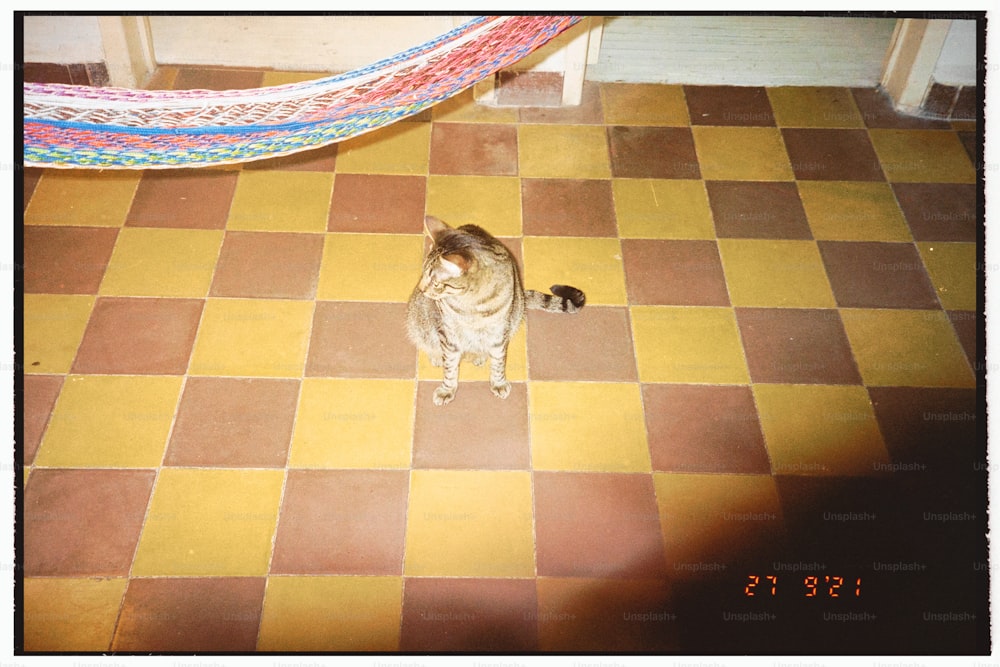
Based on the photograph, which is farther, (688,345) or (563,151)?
(563,151)

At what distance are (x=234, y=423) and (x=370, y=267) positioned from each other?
84cm

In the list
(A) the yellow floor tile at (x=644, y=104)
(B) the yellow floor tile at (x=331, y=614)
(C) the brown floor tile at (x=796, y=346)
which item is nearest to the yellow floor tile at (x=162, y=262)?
(B) the yellow floor tile at (x=331, y=614)

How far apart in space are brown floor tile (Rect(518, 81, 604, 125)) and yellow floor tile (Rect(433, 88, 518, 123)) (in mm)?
75

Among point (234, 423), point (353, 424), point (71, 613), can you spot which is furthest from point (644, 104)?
point (71, 613)

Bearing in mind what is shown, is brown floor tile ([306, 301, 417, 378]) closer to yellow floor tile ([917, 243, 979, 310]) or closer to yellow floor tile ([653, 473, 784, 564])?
yellow floor tile ([653, 473, 784, 564])

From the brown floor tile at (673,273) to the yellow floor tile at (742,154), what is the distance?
528 millimetres

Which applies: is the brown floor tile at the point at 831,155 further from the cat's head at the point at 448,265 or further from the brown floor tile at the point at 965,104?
the cat's head at the point at 448,265

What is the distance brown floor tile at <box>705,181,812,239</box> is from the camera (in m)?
2.81

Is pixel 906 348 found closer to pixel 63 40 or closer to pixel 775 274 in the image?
pixel 775 274

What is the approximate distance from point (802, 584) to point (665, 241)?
1468mm

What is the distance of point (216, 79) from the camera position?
3400 mm

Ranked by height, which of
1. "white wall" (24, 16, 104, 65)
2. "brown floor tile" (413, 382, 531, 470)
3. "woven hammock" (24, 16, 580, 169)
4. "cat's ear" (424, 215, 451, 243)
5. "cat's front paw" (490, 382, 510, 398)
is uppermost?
"white wall" (24, 16, 104, 65)

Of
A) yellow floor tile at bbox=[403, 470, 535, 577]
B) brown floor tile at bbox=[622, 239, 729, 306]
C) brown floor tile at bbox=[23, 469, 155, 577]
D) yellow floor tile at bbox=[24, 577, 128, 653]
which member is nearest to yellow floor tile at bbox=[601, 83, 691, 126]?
brown floor tile at bbox=[622, 239, 729, 306]
